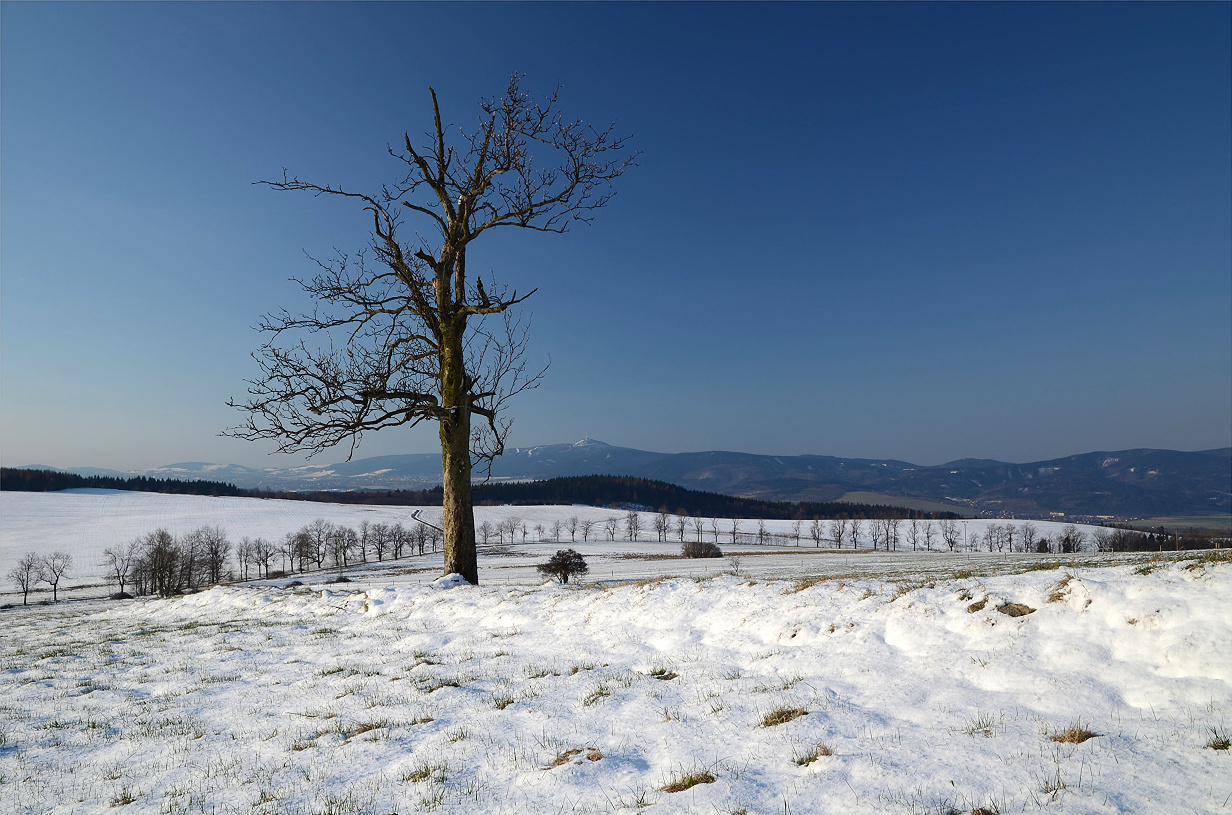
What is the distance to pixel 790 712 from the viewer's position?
15.7ft

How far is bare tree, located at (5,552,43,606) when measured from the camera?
71.1m

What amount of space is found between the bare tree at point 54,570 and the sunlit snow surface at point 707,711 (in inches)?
3550

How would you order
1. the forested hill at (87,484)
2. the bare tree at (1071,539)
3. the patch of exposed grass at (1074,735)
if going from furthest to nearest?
1. the forested hill at (87,484)
2. the bare tree at (1071,539)
3. the patch of exposed grass at (1074,735)

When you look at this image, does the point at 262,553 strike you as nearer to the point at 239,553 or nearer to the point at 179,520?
the point at 239,553

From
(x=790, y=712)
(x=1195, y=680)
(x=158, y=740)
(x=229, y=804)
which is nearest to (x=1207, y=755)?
(x=1195, y=680)

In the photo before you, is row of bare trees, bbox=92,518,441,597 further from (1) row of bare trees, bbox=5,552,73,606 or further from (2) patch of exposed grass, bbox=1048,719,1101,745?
(2) patch of exposed grass, bbox=1048,719,1101,745

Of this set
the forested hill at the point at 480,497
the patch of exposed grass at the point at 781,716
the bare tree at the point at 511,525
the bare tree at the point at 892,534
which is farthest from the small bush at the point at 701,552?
the forested hill at the point at 480,497

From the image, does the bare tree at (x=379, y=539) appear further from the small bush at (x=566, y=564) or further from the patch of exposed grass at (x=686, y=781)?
the patch of exposed grass at (x=686, y=781)

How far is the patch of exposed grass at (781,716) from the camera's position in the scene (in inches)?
182

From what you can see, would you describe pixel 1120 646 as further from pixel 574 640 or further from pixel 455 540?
pixel 455 540

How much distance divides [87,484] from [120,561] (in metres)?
116

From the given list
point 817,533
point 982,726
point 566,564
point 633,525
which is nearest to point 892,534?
point 817,533

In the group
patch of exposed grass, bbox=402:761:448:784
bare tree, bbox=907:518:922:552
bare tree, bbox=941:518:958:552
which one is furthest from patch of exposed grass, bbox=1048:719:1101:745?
bare tree, bbox=907:518:922:552

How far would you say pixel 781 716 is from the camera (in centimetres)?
472
